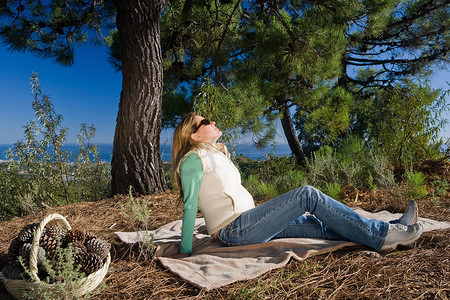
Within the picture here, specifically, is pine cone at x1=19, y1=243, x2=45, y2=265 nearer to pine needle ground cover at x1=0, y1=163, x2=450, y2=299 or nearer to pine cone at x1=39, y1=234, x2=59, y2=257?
pine cone at x1=39, y1=234, x2=59, y2=257

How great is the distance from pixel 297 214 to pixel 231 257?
0.42 m

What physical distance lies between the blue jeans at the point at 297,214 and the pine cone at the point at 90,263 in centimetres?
67

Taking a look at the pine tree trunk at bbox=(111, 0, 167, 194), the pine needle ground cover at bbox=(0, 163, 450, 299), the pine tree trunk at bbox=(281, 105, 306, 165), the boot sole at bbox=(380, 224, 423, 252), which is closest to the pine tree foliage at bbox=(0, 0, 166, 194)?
the pine tree trunk at bbox=(111, 0, 167, 194)

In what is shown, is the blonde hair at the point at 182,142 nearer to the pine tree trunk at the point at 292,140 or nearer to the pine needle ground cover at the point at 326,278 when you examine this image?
the pine needle ground cover at the point at 326,278

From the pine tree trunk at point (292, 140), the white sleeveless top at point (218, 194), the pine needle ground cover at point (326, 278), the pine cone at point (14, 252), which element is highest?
the pine tree trunk at point (292, 140)

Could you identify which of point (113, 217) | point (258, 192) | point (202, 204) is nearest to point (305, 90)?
point (258, 192)

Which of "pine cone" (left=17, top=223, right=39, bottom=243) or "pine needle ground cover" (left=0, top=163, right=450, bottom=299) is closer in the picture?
"pine needle ground cover" (left=0, top=163, right=450, bottom=299)

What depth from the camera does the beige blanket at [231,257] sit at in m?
1.60

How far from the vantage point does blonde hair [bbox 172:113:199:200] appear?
1.95 meters

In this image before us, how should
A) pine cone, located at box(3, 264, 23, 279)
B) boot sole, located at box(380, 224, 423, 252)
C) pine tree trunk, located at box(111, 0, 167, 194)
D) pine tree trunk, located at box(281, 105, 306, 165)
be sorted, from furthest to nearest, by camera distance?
pine tree trunk, located at box(281, 105, 306, 165), pine tree trunk, located at box(111, 0, 167, 194), boot sole, located at box(380, 224, 423, 252), pine cone, located at box(3, 264, 23, 279)

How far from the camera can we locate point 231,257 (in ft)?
5.95

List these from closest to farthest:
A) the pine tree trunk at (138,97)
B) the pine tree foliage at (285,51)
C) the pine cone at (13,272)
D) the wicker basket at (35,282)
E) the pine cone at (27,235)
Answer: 1. the wicker basket at (35,282)
2. the pine cone at (13,272)
3. the pine cone at (27,235)
4. the pine tree trunk at (138,97)
5. the pine tree foliage at (285,51)

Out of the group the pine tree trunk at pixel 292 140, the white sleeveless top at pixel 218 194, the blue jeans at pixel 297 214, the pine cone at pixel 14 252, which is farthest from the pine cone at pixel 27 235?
the pine tree trunk at pixel 292 140

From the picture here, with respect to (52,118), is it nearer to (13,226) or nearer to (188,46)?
(13,226)
